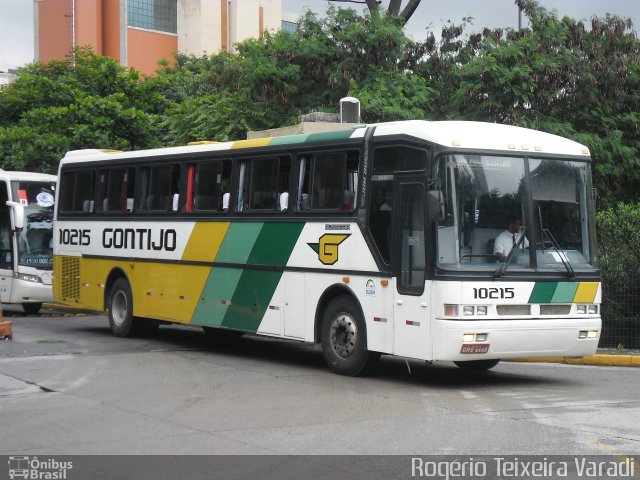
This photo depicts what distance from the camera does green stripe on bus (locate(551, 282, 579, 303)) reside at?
13008 millimetres

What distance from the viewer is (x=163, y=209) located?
59.5ft

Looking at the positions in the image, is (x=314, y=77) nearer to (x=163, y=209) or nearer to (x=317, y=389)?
(x=163, y=209)

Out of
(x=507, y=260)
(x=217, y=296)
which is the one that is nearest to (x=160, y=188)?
(x=217, y=296)

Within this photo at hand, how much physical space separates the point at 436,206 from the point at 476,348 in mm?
1760

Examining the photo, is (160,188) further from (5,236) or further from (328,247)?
(5,236)

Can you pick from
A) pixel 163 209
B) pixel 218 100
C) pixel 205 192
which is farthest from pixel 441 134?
pixel 218 100

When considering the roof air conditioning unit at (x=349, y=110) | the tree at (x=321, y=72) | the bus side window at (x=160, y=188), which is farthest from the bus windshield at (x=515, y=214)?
the tree at (x=321, y=72)

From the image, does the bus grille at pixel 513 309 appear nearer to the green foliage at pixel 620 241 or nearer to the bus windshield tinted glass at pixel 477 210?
the bus windshield tinted glass at pixel 477 210

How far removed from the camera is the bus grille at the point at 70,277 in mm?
20797

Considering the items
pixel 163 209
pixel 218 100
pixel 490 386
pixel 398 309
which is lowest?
pixel 490 386

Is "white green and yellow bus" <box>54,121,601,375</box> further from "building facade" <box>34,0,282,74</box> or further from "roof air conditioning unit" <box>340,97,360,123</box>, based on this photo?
"building facade" <box>34,0,282,74</box>

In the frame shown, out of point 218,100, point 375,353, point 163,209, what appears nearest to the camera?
point 375,353

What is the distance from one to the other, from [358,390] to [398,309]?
1167mm

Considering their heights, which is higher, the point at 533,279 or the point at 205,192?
the point at 205,192
